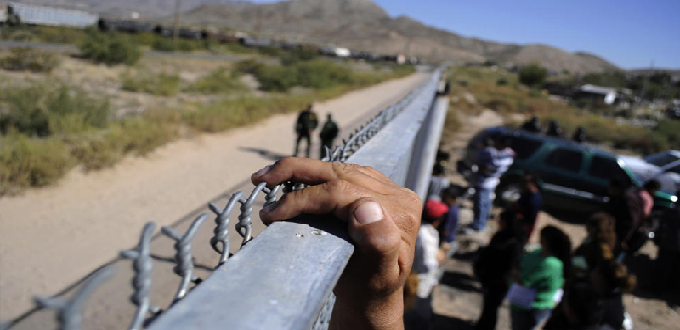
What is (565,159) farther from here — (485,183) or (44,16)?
(44,16)

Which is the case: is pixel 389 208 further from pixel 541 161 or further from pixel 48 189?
pixel 541 161

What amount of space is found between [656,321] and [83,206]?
8839 mm

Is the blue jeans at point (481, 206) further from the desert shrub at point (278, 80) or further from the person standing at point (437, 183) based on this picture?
the desert shrub at point (278, 80)

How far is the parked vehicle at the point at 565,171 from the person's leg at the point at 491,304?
15.5 ft

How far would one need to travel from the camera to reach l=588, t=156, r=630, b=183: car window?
28.3ft

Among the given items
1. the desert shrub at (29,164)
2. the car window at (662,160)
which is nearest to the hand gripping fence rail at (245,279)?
the desert shrub at (29,164)

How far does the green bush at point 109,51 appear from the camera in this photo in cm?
2634

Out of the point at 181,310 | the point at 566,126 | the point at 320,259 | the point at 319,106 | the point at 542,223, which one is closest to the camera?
the point at 181,310

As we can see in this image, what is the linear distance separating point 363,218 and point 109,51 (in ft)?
99.3

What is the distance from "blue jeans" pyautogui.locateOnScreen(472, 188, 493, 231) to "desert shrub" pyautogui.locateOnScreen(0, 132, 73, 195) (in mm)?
7708

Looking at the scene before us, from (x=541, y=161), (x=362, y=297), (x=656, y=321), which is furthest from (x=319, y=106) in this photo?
(x=362, y=297)

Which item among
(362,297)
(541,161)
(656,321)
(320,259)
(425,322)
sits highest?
(320,259)

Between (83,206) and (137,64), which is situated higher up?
(137,64)

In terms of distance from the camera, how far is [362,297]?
4.01 feet
